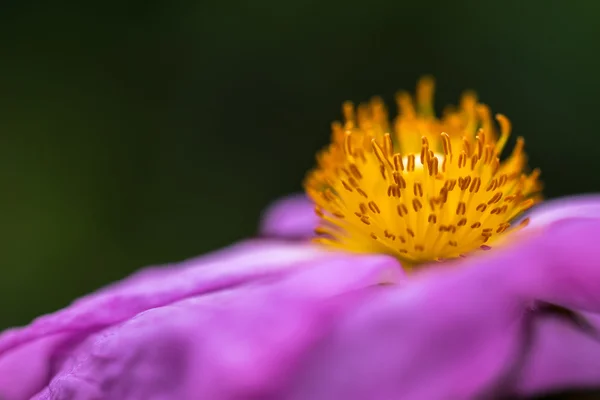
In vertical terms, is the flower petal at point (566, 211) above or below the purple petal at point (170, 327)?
below

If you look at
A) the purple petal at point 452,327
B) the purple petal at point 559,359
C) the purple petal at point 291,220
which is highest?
the purple petal at point 452,327

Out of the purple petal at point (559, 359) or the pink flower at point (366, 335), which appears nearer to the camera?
the pink flower at point (366, 335)

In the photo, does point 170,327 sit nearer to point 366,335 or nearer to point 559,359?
point 366,335

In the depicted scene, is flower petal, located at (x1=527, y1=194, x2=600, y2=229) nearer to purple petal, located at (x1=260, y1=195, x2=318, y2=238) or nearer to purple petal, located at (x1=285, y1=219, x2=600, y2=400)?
purple petal, located at (x1=285, y1=219, x2=600, y2=400)

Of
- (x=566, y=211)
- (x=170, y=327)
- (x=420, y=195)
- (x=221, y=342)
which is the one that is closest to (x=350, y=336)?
(x=221, y=342)

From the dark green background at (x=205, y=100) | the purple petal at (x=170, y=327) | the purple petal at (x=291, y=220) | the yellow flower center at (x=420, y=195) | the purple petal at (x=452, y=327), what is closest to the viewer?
the purple petal at (x=452, y=327)

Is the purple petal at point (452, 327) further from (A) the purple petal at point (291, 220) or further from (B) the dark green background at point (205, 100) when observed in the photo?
(B) the dark green background at point (205, 100)

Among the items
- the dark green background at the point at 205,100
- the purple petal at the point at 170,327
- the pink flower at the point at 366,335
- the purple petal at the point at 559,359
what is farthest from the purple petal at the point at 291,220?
the dark green background at the point at 205,100

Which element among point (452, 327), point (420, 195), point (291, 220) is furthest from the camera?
point (291, 220)
